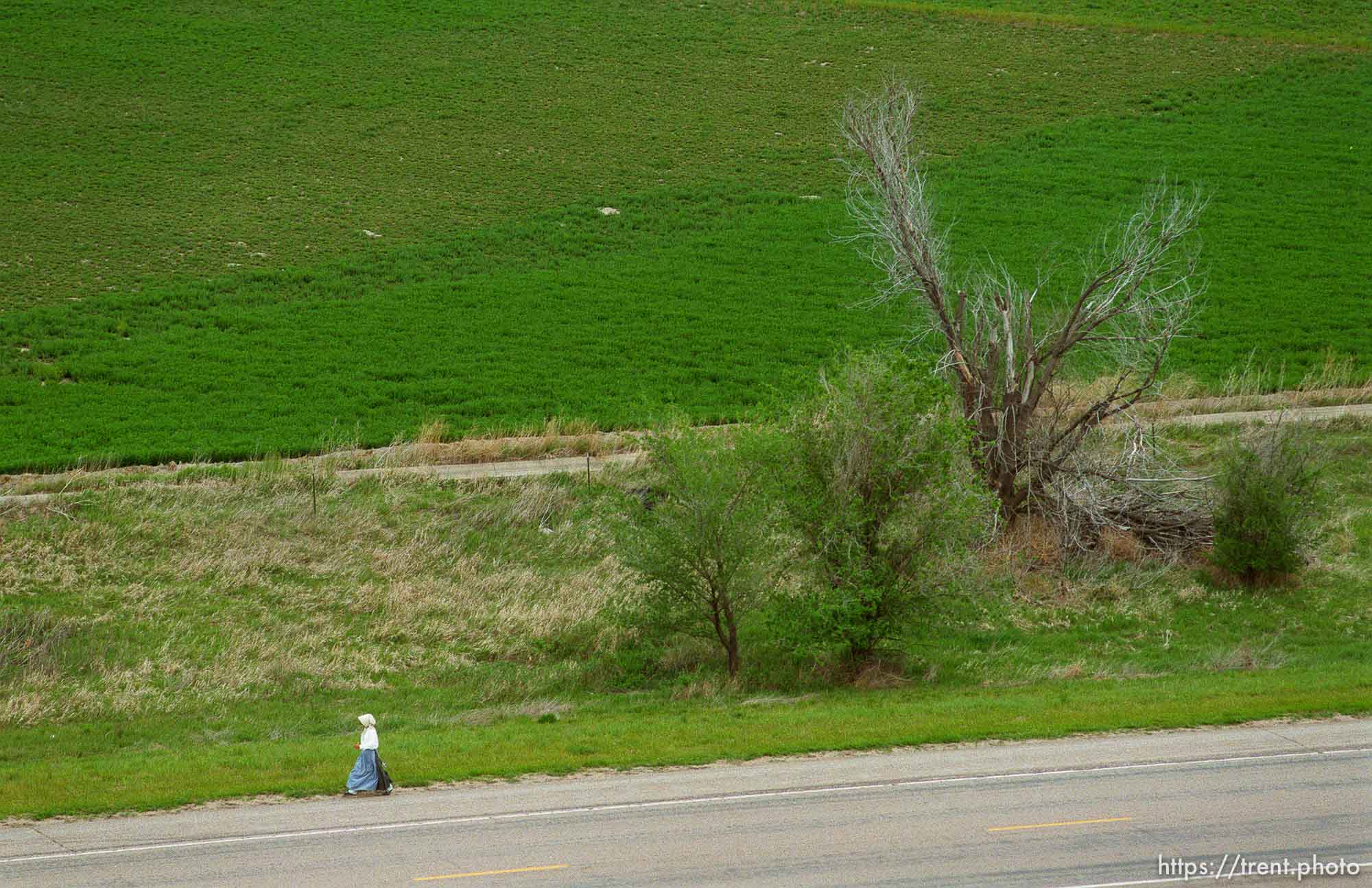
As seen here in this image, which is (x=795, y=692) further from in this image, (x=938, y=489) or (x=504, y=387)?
(x=504, y=387)

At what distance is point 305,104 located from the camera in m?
60.2

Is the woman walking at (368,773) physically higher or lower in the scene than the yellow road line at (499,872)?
higher

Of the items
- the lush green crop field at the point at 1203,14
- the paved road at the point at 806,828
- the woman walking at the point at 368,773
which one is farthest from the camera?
the lush green crop field at the point at 1203,14

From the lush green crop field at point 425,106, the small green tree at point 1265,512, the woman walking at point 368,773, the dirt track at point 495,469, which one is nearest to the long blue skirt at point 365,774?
the woman walking at point 368,773

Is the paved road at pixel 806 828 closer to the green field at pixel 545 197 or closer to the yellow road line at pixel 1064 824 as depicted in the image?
the yellow road line at pixel 1064 824

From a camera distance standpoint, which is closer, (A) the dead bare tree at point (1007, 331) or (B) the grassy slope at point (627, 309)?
(A) the dead bare tree at point (1007, 331)

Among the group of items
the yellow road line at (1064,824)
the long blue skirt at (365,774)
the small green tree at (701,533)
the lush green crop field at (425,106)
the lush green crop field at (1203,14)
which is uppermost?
the lush green crop field at (1203,14)

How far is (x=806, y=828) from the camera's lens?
1487 centimetres

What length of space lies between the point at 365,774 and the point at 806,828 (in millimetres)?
5707

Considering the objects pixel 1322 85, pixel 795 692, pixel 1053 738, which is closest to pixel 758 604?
pixel 795 692

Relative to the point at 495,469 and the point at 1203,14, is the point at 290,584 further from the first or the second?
the point at 1203,14

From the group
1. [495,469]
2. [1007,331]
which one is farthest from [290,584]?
[1007,331]

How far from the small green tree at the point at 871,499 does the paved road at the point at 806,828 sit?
5373 millimetres

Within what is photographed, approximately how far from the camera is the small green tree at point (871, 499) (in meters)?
22.8
